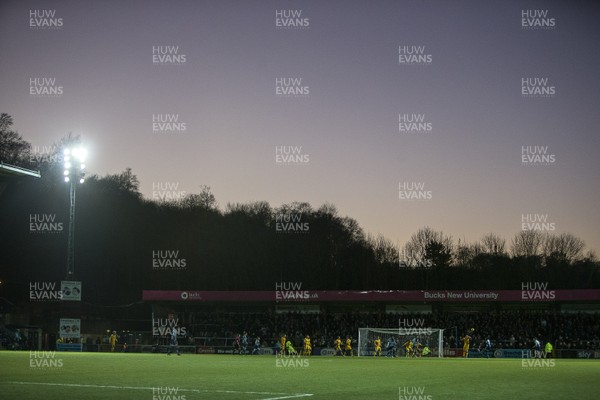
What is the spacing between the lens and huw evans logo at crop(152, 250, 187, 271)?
95.5 m

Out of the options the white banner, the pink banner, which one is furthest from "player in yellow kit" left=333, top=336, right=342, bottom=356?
the white banner

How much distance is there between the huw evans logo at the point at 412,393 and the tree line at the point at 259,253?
73.1m

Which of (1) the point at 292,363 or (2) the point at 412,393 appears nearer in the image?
(2) the point at 412,393

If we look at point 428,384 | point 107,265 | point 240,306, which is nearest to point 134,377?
point 428,384

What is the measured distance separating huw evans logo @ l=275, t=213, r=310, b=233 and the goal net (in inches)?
1834

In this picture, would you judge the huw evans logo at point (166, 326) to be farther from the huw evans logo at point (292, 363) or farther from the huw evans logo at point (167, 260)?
the huw evans logo at point (292, 363)

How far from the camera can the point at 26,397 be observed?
1388cm

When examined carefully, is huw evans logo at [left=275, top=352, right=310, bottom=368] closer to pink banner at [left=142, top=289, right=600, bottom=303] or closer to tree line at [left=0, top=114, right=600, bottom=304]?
pink banner at [left=142, top=289, right=600, bottom=303]

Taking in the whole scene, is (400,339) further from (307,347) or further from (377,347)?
(307,347)

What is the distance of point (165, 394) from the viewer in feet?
47.6

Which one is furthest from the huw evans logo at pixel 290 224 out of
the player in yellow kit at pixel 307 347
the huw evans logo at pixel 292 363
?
the huw evans logo at pixel 292 363

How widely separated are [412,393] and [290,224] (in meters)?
92.9

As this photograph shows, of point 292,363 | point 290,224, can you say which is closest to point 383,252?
point 290,224

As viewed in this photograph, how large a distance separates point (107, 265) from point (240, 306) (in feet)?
87.7
